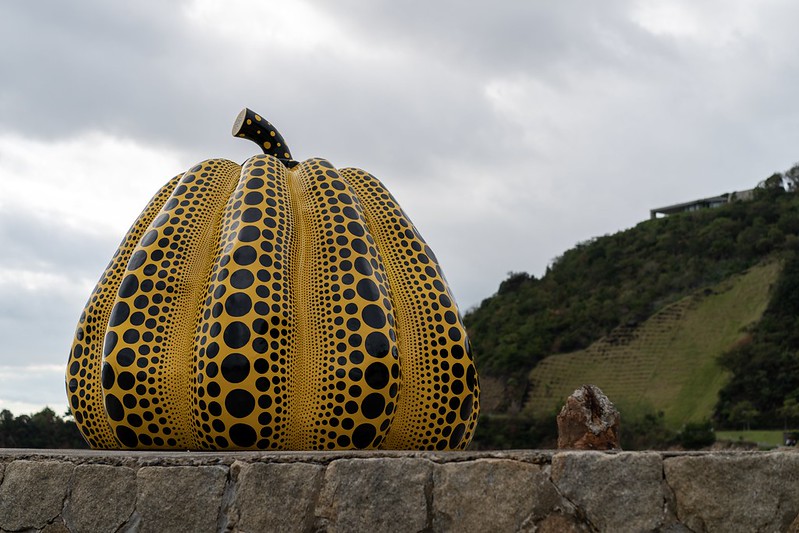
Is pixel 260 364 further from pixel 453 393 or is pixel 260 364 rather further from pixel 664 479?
pixel 664 479

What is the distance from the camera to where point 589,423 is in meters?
6.13

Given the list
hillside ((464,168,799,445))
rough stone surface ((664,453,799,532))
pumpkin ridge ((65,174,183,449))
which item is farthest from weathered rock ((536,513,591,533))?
hillside ((464,168,799,445))

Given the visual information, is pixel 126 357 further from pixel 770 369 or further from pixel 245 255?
pixel 770 369

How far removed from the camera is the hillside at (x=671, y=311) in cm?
4931

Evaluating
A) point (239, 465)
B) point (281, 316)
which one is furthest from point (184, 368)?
point (239, 465)

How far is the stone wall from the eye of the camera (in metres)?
3.83

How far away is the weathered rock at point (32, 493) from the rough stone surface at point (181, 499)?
0.58 metres

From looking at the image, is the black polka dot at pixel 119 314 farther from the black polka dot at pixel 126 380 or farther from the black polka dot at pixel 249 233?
the black polka dot at pixel 249 233

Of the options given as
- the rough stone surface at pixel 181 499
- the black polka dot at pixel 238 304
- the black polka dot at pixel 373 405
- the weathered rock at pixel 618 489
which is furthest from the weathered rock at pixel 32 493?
the weathered rock at pixel 618 489

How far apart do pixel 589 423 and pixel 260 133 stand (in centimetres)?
346

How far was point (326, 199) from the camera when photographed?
6.00 metres

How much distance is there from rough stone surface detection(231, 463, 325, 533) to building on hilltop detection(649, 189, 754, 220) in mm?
78289

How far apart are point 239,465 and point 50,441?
14.0 m

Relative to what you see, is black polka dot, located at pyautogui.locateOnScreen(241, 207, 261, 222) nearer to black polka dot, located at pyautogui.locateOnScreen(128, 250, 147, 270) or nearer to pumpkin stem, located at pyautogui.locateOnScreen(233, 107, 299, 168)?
black polka dot, located at pyautogui.locateOnScreen(128, 250, 147, 270)
